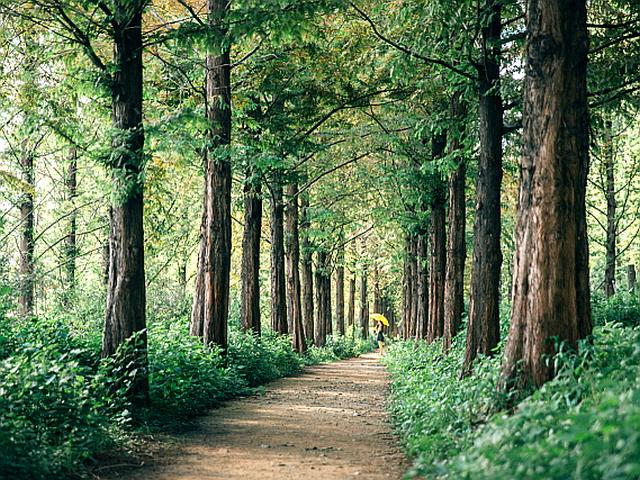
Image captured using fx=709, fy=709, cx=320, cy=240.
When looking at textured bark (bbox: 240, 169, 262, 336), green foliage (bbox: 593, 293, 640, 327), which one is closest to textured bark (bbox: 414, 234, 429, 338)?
textured bark (bbox: 240, 169, 262, 336)

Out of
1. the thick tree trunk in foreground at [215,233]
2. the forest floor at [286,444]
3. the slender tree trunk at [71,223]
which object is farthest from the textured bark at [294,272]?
the forest floor at [286,444]

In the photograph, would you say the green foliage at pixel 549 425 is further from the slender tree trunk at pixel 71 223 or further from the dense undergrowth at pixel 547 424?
the slender tree trunk at pixel 71 223

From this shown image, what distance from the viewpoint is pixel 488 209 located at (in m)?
11.8

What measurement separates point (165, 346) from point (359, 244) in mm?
35421

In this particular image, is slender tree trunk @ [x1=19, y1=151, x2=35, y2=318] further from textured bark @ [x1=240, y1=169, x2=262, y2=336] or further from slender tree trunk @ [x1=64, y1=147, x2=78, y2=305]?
textured bark @ [x1=240, y1=169, x2=262, y2=336]

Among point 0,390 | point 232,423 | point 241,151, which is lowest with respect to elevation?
point 232,423

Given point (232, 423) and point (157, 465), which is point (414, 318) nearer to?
point (232, 423)

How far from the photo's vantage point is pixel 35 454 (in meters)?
6.23

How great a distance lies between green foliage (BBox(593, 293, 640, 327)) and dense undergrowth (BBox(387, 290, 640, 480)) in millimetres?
7764

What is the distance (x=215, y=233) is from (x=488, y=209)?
6.42 metres

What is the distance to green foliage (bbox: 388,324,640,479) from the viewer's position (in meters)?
3.94

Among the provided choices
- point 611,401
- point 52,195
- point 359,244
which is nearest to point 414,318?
point 359,244

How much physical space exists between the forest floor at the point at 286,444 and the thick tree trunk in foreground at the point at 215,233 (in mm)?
2185

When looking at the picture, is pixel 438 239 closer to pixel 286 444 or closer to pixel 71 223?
pixel 286 444
